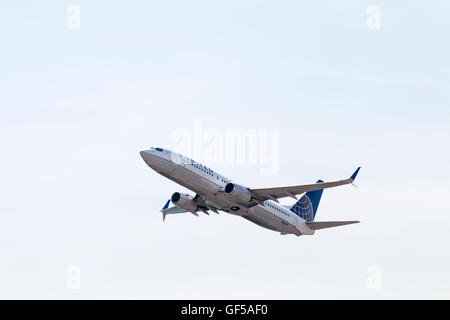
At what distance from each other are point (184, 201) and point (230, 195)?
7.55m

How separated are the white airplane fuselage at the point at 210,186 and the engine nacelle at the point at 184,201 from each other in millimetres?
3042

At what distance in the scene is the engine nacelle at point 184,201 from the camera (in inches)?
3231

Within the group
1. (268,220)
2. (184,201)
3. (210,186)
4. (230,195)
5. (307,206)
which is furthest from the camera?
(307,206)

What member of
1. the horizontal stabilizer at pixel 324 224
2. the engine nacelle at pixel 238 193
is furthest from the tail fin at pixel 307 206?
the engine nacelle at pixel 238 193

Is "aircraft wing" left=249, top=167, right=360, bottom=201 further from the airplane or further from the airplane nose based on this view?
the airplane nose

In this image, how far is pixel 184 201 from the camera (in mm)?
82250

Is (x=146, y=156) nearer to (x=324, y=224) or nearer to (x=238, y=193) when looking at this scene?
(x=238, y=193)

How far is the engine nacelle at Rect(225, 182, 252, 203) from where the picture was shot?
251ft

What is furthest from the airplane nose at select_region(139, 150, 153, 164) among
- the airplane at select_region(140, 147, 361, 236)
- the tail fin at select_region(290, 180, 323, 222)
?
the tail fin at select_region(290, 180, 323, 222)

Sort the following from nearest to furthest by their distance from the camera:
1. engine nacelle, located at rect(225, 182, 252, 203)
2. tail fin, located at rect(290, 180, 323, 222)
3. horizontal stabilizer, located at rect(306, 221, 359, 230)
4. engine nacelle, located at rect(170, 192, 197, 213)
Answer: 1. engine nacelle, located at rect(225, 182, 252, 203)
2. engine nacelle, located at rect(170, 192, 197, 213)
3. horizontal stabilizer, located at rect(306, 221, 359, 230)
4. tail fin, located at rect(290, 180, 323, 222)

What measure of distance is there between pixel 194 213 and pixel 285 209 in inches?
416

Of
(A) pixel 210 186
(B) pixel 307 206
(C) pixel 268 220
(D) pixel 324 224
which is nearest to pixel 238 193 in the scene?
(A) pixel 210 186
